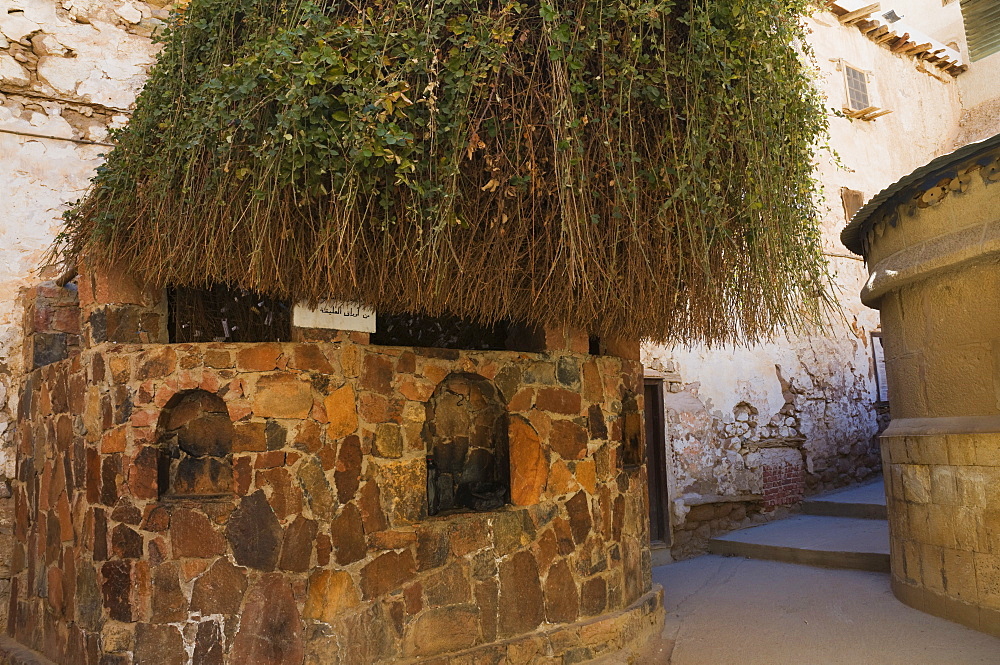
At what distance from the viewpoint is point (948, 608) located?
524 cm

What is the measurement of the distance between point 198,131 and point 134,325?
3.93ft

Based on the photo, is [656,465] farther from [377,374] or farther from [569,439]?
[377,374]

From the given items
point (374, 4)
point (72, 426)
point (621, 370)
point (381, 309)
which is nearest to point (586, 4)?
point (374, 4)

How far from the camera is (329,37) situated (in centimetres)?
349

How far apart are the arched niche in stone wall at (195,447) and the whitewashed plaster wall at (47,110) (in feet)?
6.84

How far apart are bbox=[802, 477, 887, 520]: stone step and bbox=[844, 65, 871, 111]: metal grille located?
5.61m

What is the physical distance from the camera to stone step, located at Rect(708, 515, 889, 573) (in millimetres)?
6902

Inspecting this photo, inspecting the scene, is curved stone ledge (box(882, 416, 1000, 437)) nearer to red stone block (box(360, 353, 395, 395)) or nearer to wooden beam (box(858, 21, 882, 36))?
red stone block (box(360, 353, 395, 395))

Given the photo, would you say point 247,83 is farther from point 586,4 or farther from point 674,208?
point 674,208

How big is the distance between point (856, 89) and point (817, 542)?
7303mm

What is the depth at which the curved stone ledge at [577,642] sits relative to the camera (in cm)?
438

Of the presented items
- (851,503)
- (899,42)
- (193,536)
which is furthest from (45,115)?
(899,42)

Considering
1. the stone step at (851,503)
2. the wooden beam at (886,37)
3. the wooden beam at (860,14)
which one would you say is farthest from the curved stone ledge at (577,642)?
the wooden beam at (886,37)

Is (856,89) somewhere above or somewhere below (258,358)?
above
